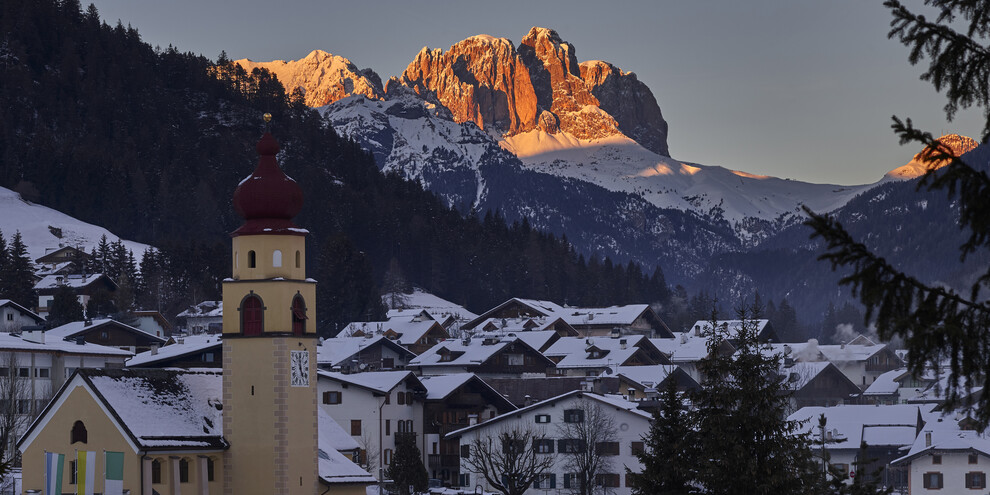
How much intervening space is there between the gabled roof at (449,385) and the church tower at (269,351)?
148 ft

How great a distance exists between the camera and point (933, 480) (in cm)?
10138

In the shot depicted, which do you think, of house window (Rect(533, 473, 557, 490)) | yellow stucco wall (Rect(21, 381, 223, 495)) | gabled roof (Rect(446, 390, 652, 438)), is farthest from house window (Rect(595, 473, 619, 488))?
yellow stucco wall (Rect(21, 381, 223, 495))

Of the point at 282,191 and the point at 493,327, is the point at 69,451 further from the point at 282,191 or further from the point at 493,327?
the point at 493,327

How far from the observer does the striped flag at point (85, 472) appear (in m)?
57.2

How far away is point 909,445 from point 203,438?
2540 inches

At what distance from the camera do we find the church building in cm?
5841

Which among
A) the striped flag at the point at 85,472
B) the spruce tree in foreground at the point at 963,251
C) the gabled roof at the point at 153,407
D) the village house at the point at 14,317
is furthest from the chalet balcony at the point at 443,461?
the spruce tree in foreground at the point at 963,251

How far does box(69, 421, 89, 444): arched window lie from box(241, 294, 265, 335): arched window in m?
6.86

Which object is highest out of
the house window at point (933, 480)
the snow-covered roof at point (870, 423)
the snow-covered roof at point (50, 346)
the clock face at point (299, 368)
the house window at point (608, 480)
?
the snow-covered roof at point (50, 346)

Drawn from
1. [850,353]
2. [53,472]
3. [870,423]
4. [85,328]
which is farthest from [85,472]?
[850,353]

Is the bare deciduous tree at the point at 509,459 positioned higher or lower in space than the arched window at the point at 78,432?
lower

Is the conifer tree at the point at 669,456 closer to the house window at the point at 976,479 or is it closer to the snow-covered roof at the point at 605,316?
the house window at the point at 976,479

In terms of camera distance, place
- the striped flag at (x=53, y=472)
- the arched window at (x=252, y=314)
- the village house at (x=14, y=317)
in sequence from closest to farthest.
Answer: the striped flag at (x=53, y=472), the arched window at (x=252, y=314), the village house at (x=14, y=317)

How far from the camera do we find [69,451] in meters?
58.8
